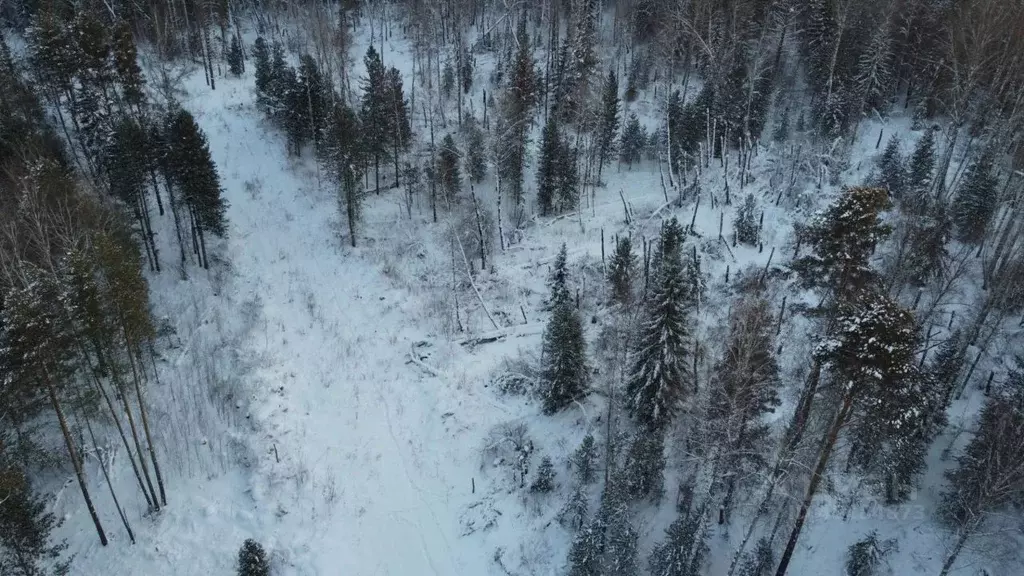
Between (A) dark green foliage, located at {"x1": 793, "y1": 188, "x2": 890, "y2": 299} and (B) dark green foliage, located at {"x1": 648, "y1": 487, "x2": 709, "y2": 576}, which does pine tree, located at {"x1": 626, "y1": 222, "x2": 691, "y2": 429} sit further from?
(A) dark green foliage, located at {"x1": 793, "y1": 188, "x2": 890, "y2": 299}

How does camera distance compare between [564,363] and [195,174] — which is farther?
[195,174]

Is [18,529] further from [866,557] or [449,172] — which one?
[449,172]

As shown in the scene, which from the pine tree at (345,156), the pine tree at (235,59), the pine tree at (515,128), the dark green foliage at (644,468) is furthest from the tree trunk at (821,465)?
the pine tree at (235,59)

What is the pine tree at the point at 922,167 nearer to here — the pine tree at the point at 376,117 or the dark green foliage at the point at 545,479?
the dark green foliage at the point at 545,479

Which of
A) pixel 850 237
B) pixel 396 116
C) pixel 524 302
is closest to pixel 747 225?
pixel 524 302

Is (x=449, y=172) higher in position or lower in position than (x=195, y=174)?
lower

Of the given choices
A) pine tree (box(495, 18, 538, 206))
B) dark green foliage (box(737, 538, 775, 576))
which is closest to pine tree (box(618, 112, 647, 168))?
pine tree (box(495, 18, 538, 206))
